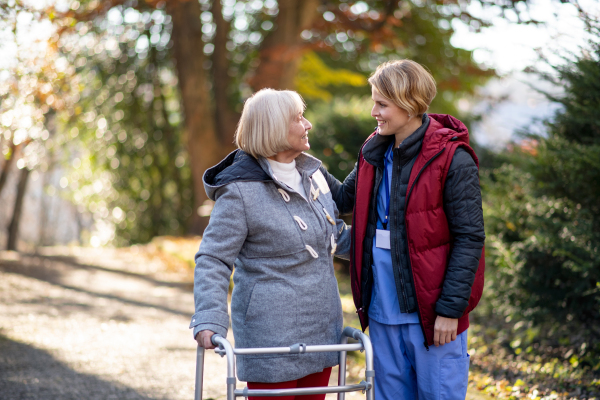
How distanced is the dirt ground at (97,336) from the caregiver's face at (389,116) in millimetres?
2168

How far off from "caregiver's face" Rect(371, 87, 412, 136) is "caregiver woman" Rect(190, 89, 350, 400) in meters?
0.32

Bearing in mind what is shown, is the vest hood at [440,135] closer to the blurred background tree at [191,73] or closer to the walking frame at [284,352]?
the walking frame at [284,352]

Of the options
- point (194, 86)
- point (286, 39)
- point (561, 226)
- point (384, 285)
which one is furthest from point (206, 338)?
point (194, 86)

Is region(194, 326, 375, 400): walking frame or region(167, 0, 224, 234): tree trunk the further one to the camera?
region(167, 0, 224, 234): tree trunk

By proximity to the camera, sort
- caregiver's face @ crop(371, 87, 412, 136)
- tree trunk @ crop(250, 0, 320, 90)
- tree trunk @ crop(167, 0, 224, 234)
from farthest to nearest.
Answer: tree trunk @ crop(167, 0, 224, 234), tree trunk @ crop(250, 0, 320, 90), caregiver's face @ crop(371, 87, 412, 136)

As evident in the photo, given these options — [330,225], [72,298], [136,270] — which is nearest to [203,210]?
[136,270]

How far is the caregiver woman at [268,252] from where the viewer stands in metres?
2.26

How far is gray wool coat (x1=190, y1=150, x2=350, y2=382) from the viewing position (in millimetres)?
2256

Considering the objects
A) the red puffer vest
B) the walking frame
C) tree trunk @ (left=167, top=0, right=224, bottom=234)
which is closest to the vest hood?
the red puffer vest

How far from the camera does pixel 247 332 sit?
2326 millimetres

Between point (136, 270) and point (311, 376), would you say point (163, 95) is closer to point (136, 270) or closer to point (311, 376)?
point (136, 270)

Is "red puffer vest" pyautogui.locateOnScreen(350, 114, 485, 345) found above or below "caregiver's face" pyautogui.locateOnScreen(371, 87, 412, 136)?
below

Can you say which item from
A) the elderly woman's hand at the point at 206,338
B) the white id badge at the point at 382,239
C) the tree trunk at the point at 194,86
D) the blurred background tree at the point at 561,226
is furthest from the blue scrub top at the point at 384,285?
the tree trunk at the point at 194,86

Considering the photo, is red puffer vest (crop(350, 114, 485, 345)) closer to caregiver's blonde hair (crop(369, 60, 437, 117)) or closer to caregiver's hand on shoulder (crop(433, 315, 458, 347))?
caregiver's hand on shoulder (crop(433, 315, 458, 347))
